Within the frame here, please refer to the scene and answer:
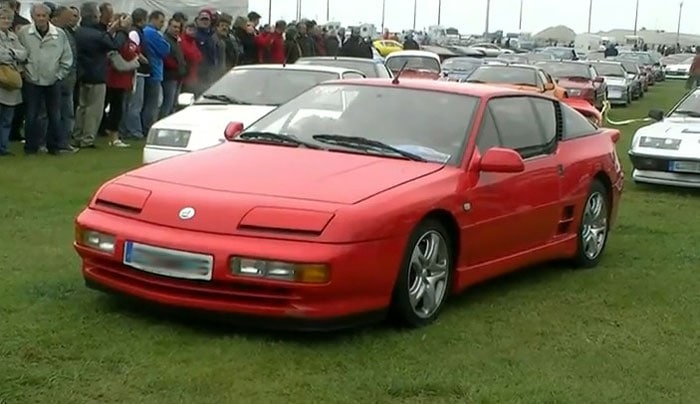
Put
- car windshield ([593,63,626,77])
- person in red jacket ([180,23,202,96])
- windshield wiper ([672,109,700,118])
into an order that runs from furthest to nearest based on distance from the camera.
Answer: car windshield ([593,63,626,77])
person in red jacket ([180,23,202,96])
windshield wiper ([672,109,700,118])

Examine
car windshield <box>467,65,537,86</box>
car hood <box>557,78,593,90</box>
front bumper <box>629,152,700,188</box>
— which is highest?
car windshield <box>467,65,537,86</box>

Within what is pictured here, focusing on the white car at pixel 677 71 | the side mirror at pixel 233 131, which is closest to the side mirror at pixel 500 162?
the side mirror at pixel 233 131

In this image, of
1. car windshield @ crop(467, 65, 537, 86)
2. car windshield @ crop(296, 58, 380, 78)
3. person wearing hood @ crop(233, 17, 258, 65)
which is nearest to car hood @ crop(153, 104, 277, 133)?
car windshield @ crop(296, 58, 380, 78)

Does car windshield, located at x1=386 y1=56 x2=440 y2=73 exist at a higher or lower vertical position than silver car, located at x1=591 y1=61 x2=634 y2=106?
higher

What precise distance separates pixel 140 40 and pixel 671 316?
10.0m

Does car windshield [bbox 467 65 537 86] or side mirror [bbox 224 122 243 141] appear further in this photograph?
car windshield [bbox 467 65 537 86]

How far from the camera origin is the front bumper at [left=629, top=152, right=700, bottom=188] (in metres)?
12.1

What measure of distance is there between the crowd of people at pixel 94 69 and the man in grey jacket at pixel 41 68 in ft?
0.04

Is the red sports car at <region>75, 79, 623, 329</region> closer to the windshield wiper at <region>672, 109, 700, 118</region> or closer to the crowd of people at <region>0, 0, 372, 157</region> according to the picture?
the windshield wiper at <region>672, 109, 700, 118</region>

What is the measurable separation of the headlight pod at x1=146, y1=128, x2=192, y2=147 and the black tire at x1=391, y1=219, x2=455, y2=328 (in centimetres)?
483

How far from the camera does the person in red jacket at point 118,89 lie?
1419cm

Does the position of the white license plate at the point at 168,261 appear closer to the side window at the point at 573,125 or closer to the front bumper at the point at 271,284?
the front bumper at the point at 271,284

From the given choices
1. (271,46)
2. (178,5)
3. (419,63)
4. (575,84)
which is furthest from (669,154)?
(575,84)

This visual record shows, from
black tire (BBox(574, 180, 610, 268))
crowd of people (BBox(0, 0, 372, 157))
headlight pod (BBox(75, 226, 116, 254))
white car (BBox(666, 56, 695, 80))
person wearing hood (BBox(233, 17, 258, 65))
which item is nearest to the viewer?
headlight pod (BBox(75, 226, 116, 254))
